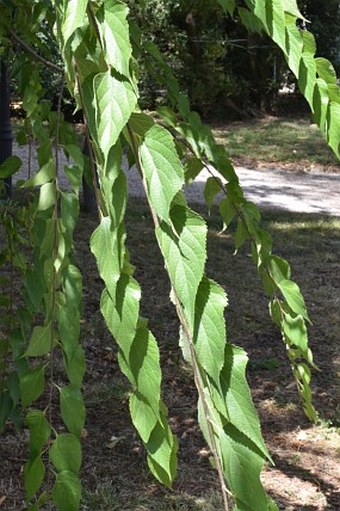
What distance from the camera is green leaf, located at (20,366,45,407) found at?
112cm

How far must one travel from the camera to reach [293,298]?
1.44 m

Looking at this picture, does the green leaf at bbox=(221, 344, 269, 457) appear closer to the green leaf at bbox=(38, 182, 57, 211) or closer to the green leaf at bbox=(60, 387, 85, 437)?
the green leaf at bbox=(60, 387, 85, 437)

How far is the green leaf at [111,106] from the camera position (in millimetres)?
758

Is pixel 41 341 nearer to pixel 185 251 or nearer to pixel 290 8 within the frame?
pixel 185 251

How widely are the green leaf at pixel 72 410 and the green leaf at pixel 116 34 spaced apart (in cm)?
45

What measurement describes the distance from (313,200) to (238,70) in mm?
7315

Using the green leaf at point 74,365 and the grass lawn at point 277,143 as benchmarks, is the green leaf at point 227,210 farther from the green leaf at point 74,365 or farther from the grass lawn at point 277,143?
the grass lawn at point 277,143

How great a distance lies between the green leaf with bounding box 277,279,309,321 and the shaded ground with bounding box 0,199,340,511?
5.66ft

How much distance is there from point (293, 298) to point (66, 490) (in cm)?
57

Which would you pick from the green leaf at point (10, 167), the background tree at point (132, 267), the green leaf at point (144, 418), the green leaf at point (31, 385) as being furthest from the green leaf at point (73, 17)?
the green leaf at point (10, 167)

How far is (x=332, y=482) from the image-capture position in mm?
3326

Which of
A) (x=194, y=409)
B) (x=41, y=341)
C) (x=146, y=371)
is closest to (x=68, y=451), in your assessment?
(x=41, y=341)

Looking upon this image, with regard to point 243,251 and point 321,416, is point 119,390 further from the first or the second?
point 243,251

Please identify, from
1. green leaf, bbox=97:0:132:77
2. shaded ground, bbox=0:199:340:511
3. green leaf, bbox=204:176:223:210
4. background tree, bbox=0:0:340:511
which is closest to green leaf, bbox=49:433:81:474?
background tree, bbox=0:0:340:511
